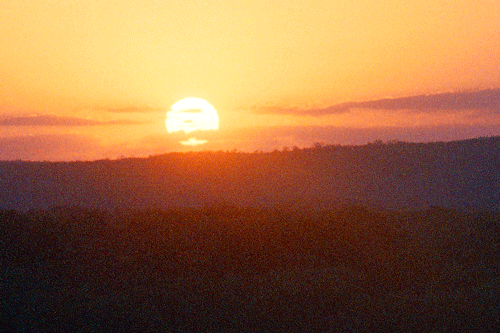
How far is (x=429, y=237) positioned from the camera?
12.6 meters

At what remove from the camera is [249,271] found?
35.5 ft

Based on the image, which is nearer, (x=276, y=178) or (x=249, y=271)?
(x=249, y=271)

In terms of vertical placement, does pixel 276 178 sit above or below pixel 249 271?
above

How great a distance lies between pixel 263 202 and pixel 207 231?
1350cm

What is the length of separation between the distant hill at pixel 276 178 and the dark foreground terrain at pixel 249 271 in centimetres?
1195

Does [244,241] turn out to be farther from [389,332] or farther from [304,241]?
[389,332]

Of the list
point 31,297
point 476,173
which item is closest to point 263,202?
point 476,173

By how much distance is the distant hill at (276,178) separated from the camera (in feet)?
89.5

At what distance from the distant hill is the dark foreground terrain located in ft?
39.2

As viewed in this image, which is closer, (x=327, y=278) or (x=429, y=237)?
(x=327, y=278)

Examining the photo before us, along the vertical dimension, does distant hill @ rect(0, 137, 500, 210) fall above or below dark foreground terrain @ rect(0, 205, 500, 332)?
above

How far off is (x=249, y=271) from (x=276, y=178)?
779 inches

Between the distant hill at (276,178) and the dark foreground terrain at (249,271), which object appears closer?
the dark foreground terrain at (249,271)

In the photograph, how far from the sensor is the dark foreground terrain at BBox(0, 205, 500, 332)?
8.14 m
